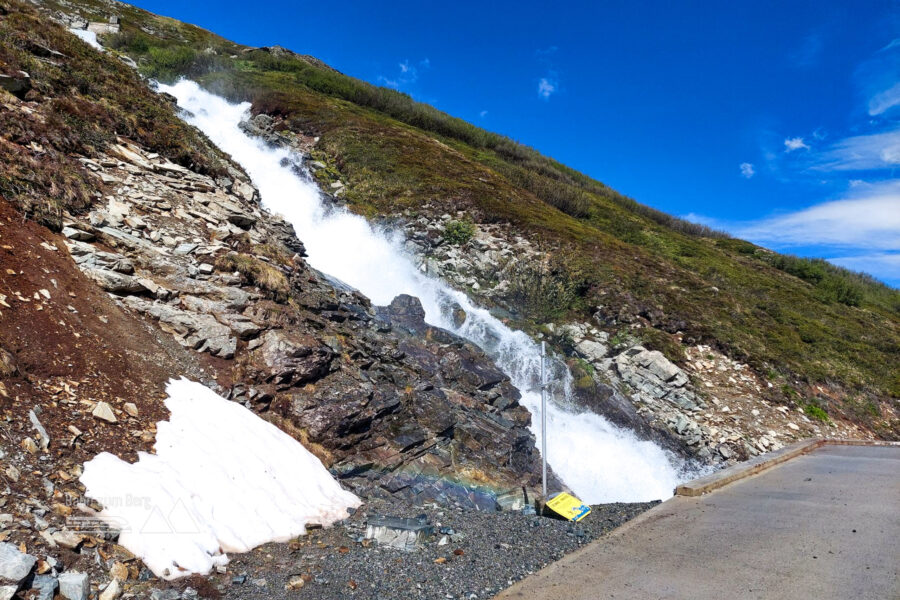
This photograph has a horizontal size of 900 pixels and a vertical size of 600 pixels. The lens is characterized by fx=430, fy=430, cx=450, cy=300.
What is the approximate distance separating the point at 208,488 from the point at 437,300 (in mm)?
17277

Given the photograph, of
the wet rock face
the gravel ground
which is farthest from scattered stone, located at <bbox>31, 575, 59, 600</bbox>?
the wet rock face

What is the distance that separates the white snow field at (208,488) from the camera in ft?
16.6

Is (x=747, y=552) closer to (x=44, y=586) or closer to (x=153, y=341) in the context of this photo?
(x=44, y=586)

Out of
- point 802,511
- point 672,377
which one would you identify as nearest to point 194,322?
point 802,511

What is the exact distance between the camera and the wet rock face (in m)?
9.36

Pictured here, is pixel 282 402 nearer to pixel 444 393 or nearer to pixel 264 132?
pixel 444 393

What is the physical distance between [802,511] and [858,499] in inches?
64.9

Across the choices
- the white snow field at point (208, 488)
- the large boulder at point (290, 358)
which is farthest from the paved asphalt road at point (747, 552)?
the large boulder at point (290, 358)

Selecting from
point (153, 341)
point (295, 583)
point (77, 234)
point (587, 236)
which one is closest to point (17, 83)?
point (77, 234)

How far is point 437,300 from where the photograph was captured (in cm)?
2300

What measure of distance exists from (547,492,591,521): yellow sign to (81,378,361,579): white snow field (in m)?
3.84

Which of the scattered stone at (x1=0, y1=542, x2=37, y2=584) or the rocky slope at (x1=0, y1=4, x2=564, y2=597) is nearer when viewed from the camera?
the scattered stone at (x1=0, y1=542, x2=37, y2=584)

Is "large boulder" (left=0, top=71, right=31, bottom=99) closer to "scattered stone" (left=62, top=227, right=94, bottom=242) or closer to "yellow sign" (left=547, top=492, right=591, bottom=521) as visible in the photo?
"scattered stone" (left=62, top=227, right=94, bottom=242)

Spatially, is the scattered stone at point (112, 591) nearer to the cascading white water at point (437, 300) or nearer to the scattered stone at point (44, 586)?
the scattered stone at point (44, 586)
